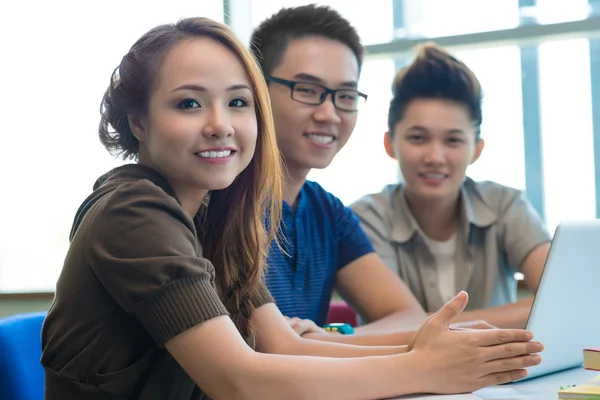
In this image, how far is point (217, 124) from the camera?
4.00 ft

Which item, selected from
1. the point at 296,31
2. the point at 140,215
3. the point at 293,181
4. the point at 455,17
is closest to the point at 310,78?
the point at 296,31

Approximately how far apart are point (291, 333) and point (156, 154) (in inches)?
17.1

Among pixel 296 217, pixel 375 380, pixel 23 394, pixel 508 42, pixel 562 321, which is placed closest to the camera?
pixel 375 380

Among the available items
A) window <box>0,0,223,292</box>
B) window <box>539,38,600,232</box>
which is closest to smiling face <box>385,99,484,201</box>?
window <box>539,38,600,232</box>

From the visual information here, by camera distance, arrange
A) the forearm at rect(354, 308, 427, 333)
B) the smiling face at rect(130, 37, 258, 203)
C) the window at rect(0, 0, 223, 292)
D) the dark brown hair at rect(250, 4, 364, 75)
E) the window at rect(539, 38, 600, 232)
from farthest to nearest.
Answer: the window at rect(0, 0, 223, 292) → the window at rect(539, 38, 600, 232) → the dark brown hair at rect(250, 4, 364, 75) → the forearm at rect(354, 308, 427, 333) → the smiling face at rect(130, 37, 258, 203)

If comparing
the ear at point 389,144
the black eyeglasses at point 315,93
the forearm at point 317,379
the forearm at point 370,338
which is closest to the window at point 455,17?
the ear at point 389,144

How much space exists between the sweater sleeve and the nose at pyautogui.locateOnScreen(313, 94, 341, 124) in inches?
35.8

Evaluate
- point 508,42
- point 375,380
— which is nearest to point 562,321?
point 375,380

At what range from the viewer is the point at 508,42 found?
3020 mm

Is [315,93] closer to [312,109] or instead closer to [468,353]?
[312,109]

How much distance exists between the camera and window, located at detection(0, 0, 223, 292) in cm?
378

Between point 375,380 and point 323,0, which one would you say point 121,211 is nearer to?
point 375,380

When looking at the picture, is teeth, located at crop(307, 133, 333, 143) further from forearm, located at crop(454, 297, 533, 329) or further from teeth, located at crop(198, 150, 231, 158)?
teeth, located at crop(198, 150, 231, 158)

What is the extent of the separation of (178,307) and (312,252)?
98 cm
